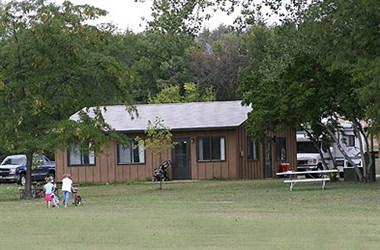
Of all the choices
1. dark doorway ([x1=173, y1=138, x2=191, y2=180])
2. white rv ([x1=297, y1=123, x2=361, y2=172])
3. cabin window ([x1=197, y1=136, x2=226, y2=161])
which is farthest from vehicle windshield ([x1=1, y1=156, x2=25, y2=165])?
white rv ([x1=297, y1=123, x2=361, y2=172])

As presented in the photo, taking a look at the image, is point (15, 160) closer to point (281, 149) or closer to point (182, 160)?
point (182, 160)

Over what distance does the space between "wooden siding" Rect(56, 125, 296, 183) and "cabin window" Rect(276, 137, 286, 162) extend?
804mm

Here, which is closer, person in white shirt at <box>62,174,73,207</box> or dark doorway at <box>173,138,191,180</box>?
person in white shirt at <box>62,174,73,207</box>

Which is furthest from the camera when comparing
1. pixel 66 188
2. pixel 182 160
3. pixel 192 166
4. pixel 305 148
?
pixel 305 148

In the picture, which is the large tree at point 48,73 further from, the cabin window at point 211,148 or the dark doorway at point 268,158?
the dark doorway at point 268,158

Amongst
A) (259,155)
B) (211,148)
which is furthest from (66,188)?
(259,155)

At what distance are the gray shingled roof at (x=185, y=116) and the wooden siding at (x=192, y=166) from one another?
0.48 metres

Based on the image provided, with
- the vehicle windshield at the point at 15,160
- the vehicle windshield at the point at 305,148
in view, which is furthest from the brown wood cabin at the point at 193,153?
the vehicle windshield at the point at 15,160

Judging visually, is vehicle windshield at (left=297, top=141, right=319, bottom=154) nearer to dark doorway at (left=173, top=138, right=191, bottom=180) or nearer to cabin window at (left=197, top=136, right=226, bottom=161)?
cabin window at (left=197, top=136, right=226, bottom=161)

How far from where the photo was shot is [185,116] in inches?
1785

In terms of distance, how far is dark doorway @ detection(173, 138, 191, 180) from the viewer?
145ft

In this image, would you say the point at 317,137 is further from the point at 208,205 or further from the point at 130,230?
the point at 130,230

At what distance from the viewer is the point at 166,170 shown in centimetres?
4397

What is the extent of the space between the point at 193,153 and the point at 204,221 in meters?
24.7
